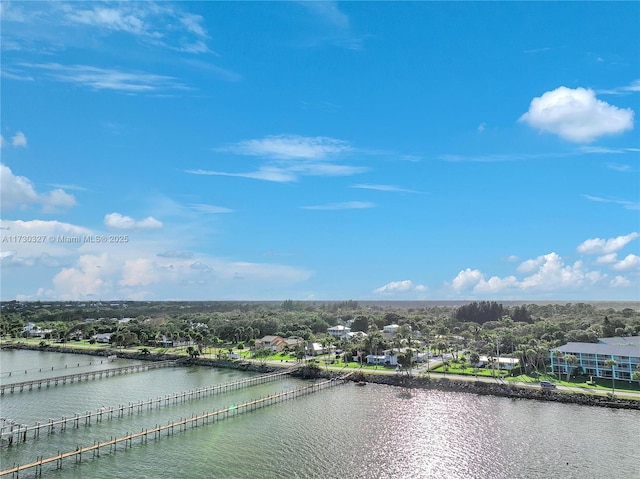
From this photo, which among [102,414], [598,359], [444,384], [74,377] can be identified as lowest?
[74,377]

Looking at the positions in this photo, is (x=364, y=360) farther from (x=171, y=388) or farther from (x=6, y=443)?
(x=6, y=443)

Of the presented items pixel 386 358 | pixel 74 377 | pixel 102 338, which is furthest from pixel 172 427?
pixel 102 338

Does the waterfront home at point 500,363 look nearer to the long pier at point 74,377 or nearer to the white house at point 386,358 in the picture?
the white house at point 386,358

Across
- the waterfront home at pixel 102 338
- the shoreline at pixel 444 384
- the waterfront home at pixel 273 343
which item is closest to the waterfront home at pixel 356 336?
the waterfront home at pixel 273 343

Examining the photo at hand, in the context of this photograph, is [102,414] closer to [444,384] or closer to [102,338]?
[444,384]

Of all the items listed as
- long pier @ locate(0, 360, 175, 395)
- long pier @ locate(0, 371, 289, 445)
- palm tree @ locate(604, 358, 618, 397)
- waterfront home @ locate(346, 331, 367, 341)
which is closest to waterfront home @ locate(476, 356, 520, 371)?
palm tree @ locate(604, 358, 618, 397)

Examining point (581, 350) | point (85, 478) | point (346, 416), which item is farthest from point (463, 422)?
point (85, 478)

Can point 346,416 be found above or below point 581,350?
below
